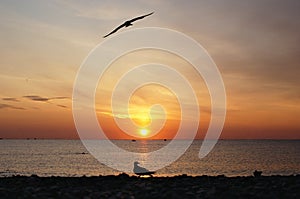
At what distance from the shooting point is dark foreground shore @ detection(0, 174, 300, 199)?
13.3 m

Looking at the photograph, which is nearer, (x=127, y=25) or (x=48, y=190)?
(x=48, y=190)

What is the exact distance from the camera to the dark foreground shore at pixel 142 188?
1327 centimetres

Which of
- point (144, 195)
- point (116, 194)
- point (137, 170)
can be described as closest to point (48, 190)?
point (116, 194)

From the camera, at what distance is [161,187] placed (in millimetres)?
15164

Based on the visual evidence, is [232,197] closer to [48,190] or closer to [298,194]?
[298,194]

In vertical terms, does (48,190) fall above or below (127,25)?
below

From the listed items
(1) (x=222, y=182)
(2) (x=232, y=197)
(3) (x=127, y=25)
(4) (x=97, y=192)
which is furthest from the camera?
(3) (x=127, y=25)

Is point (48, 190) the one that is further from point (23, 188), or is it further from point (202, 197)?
point (202, 197)

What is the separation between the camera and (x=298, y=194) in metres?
13.0

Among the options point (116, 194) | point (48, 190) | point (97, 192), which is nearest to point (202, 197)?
point (116, 194)

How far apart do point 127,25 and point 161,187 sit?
794 cm

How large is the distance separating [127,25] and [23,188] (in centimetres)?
880

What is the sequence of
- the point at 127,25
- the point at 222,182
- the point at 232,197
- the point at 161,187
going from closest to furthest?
the point at 232,197, the point at 161,187, the point at 222,182, the point at 127,25

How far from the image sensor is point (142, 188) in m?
14.9
